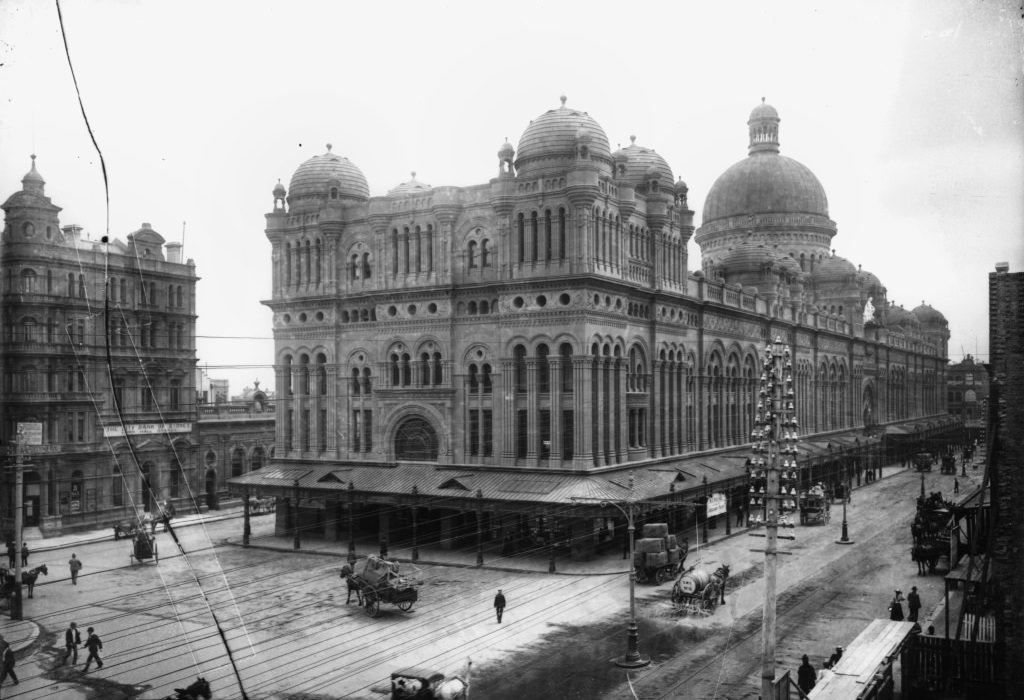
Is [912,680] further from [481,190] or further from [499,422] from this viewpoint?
[481,190]

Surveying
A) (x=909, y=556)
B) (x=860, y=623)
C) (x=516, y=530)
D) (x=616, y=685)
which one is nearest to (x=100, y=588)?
(x=516, y=530)

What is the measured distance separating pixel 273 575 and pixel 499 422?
45.1ft

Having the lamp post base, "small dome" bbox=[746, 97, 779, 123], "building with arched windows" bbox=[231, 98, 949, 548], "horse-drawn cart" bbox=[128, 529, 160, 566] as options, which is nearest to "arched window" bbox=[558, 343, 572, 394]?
"building with arched windows" bbox=[231, 98, 949, 548]

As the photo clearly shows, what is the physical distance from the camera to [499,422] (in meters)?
46.3

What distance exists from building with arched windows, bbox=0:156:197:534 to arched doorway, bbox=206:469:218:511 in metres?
2.19

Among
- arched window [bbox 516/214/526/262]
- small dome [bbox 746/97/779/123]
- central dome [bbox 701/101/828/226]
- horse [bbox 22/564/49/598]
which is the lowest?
horse [bbox 22/564/49/598]

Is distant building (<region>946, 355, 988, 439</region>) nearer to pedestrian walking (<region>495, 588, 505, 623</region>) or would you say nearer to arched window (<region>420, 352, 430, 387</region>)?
arched window (<region>420, 352, 430, 387</region>)

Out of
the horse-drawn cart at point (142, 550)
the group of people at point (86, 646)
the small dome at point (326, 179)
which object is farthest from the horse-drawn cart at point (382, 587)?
the small dome at point (326, 179)

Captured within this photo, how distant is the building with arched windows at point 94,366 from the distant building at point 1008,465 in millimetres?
39559

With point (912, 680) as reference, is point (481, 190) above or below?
above

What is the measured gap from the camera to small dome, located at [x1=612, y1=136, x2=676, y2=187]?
171 ft

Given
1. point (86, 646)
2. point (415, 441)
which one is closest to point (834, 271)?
point (415, 441)

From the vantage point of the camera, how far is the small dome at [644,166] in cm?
5208

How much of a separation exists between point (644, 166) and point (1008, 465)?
38552 millimetres
